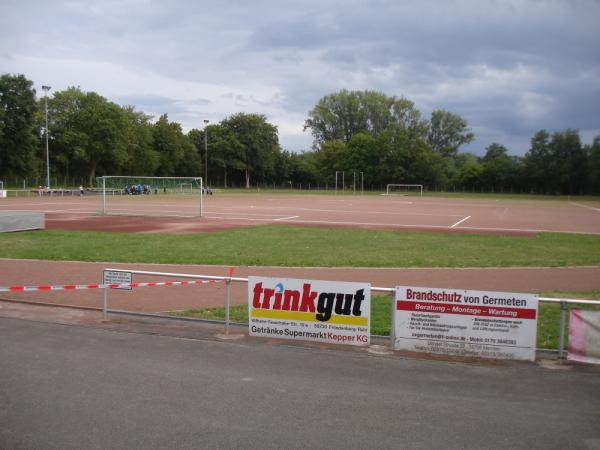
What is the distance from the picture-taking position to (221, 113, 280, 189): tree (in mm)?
111688

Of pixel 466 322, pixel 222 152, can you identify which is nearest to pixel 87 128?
pixel 222 152

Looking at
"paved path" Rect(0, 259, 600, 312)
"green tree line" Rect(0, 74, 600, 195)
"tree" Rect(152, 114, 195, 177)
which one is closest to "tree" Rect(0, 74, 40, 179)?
"green tree line" Rect(0, 74, 600, 195)

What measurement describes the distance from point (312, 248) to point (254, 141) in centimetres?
9417

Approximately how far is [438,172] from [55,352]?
10370 centimetres

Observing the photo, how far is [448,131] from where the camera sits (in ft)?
423

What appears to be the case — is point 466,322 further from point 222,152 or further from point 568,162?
point 222,152

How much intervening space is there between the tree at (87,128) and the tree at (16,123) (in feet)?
25.7

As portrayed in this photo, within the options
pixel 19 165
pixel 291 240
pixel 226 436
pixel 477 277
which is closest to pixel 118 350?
pixel 226 436

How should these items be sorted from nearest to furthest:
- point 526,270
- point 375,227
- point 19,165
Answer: point 526,270, point 375,227, point 19,165

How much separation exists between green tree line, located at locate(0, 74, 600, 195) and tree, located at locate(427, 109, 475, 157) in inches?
9.3

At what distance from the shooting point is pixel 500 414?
19.0 ft

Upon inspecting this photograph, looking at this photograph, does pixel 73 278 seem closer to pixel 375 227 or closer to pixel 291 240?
pixel 291 240

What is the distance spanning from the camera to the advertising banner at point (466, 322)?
7840mm

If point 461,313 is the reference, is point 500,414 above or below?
below
